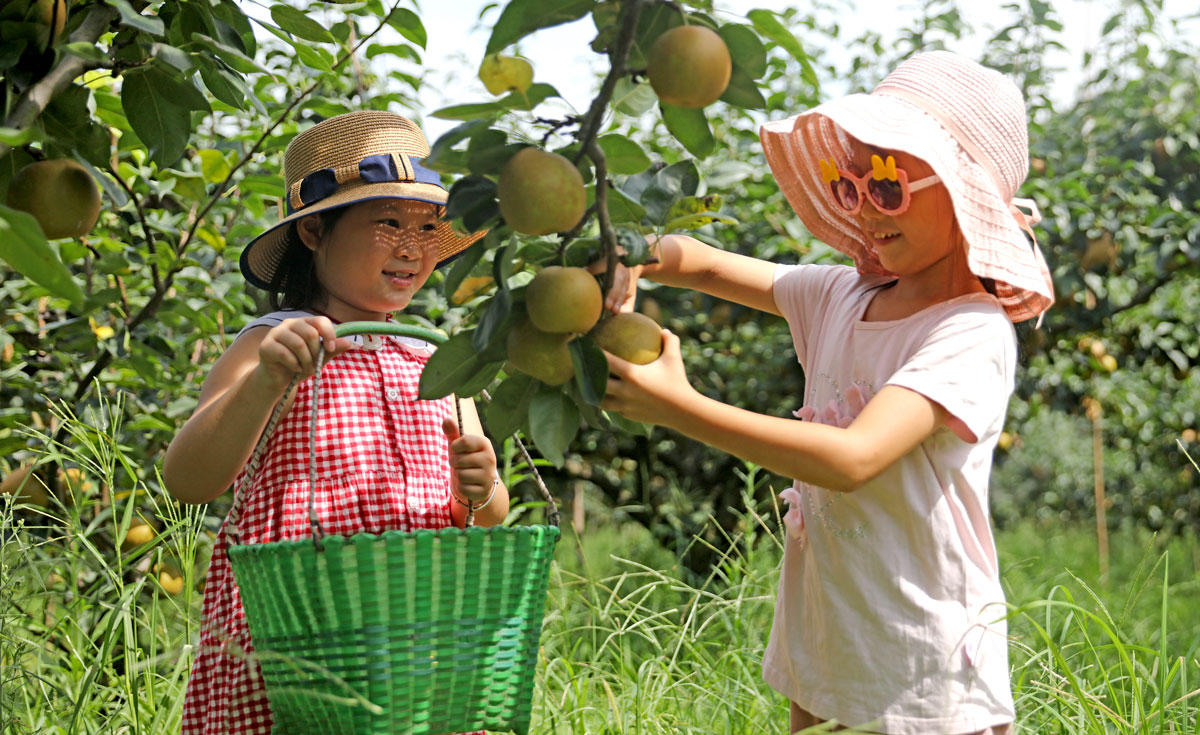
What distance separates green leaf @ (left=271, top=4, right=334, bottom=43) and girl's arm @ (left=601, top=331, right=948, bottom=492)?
0.60 meters

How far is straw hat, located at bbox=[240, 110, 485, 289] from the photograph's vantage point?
1.38 meters

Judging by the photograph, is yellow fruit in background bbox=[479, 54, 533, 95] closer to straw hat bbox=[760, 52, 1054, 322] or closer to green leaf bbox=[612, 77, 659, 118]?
green leaf bbox=[612, 77, 659, 118]

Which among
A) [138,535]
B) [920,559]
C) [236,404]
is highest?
[236,404]

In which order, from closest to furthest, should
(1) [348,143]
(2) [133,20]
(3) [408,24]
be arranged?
1. (2) [133,20]
2. (1) [348,143]
3. (3) [408,24]

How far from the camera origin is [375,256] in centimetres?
138

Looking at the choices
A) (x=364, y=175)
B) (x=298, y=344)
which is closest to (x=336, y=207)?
(x=364, y=175)

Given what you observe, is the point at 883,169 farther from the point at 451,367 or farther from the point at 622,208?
the point at 451,367

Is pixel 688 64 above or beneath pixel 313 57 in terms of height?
above

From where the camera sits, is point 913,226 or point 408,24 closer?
point 913,226

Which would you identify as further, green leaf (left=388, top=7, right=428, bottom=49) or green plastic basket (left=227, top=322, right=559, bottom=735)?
green leaf (left=388, top=7, right=428, bottom=49)

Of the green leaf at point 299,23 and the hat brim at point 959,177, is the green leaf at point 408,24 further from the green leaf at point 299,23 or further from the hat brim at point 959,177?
the hat brim at point 959,177

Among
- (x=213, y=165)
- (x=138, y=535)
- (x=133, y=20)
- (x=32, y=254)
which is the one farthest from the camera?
(x=138, y=535)

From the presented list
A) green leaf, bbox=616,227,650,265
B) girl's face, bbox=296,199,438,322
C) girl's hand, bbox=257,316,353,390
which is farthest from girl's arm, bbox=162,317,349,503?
green leaf, bbox=616,227,650,265

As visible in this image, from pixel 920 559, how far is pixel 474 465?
0.52 metres
